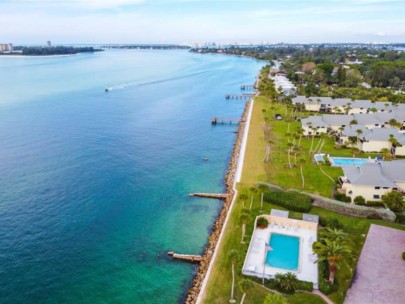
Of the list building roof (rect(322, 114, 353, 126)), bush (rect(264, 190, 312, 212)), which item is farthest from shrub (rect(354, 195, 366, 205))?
building roof (rect(322, 114, 353, 126))

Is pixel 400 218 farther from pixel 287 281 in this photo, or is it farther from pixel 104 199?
pixel 104 199

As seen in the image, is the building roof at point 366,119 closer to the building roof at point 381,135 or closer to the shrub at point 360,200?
the building roof at point 381,135

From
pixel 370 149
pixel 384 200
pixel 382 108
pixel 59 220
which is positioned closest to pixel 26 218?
pixel 59 220

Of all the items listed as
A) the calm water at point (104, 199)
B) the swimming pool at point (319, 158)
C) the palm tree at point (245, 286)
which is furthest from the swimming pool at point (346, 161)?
the palm tree at point (245, 286)

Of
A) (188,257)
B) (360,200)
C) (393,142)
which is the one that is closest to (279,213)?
(360,200)

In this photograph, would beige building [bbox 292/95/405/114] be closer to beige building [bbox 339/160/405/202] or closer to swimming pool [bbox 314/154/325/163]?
swimming pool [bbox 314/154/325/163]

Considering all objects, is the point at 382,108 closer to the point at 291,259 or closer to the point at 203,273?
the point at 291,259

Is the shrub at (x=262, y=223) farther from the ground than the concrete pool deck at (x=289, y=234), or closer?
farther from the ground
